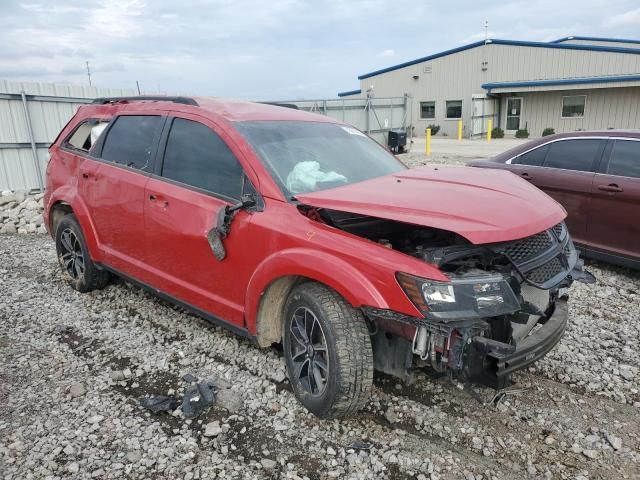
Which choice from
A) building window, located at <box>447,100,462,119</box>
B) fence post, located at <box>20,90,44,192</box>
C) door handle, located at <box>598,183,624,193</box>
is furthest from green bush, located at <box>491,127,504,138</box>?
door handle, located at <box>598,183,624,193</box>

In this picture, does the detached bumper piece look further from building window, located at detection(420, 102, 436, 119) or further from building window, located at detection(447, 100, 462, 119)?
building window, located at detection(420, 102, 436, 119)

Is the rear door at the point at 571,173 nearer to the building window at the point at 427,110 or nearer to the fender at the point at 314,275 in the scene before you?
the fender at the point at 314,275

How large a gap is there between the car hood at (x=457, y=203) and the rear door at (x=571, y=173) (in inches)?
107

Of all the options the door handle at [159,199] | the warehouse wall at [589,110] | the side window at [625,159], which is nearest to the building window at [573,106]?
the warehouse wall at [589,110]

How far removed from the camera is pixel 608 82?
26062 millimetres

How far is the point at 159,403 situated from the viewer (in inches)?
125

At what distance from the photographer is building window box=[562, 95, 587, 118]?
28469 millimetres

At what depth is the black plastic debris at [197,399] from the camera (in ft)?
10.1

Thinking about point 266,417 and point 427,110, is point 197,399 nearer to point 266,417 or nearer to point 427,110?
point 266,417

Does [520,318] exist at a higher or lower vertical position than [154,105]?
lower

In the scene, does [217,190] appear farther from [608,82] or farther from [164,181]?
[608,82]

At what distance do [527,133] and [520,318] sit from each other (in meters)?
30.2

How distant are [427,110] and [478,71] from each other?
14.7 ft

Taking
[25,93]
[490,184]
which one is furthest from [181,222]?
[25,93]
